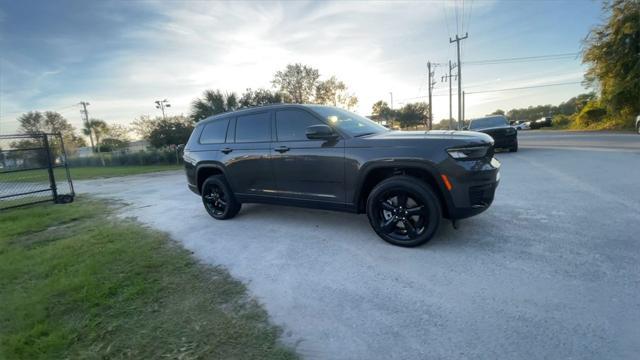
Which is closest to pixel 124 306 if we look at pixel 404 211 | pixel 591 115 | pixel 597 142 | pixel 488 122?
pixel 404 211

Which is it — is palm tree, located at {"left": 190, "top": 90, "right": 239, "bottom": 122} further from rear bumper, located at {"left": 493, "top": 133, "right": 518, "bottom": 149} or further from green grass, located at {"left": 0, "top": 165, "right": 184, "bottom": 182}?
rear bumper, located at {"left": 493, "top": 133, "right": 518, "bottom": 149}

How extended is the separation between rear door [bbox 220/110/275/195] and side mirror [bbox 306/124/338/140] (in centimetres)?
94

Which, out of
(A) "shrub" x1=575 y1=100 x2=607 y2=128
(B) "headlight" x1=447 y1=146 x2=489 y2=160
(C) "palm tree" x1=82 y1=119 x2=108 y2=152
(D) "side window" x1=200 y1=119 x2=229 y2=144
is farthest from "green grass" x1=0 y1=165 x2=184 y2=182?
(C) "palm tree" x1=82 y1=119 x2=108 y2=152

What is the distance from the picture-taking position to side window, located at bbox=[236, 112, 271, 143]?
14.8 feet

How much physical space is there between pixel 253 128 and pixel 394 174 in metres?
2.35

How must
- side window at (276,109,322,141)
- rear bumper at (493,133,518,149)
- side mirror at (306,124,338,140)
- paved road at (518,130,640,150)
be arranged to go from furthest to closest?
rear bumper at (493,133,518,149), paved road at (518,130,640,150), side window at (276,109,322,141), side mirror at (306,124,338,140)

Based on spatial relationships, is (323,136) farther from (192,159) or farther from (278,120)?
(192,159)

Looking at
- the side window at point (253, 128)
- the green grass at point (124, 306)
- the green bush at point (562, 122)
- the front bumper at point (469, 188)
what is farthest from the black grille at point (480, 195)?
the green bush at point (562, 122)

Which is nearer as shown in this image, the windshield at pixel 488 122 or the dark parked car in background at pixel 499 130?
the dark parked car in background at pixel 499 130

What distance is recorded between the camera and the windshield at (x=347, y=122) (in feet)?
12.9

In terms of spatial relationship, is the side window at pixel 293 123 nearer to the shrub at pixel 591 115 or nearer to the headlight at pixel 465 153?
the headlight at pixel 465 153

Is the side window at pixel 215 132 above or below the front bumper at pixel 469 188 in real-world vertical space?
above

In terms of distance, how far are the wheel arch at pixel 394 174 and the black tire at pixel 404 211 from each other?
0.34 feet

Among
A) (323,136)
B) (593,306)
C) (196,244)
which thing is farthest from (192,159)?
(593,306)
